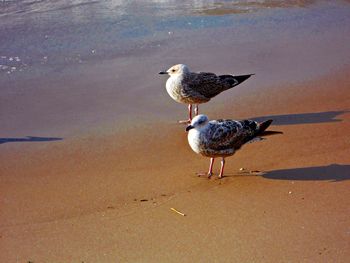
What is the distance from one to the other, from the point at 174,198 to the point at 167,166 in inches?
26.5

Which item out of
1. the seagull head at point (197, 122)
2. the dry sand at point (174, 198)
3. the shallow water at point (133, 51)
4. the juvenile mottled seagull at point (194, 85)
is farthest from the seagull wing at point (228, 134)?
the shallow water at point (133, 51)

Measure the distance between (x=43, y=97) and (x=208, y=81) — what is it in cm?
207

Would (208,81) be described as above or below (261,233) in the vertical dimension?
above

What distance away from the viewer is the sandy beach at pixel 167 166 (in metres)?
4.34

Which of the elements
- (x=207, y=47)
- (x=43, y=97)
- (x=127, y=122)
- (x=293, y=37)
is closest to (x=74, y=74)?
(x=43, y=97)

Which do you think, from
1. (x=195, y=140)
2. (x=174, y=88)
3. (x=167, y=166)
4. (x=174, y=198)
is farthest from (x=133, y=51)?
(x=174, y=198)

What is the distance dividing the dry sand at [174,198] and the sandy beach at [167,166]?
0.01 m

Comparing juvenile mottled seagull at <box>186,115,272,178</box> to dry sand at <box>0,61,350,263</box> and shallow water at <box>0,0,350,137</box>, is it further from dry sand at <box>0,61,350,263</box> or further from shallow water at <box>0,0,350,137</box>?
shallow water at <box>0,0,350,137</box>

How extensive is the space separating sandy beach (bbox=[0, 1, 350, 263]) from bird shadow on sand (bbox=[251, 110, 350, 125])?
0.08ft

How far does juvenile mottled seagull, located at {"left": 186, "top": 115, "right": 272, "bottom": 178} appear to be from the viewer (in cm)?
541

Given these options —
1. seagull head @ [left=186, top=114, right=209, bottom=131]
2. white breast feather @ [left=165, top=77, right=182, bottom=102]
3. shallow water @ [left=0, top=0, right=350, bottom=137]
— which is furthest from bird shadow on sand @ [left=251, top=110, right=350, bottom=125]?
seagull head @ [left=186, top=114, right=209, bottom=131]

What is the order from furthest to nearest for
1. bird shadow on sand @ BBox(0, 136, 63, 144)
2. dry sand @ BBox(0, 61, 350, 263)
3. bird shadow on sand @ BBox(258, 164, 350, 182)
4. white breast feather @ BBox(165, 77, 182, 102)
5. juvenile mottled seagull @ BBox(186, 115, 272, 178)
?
white breast feather @ BBox(165, 77, 182, 102), bird shadow on sand @ BBox(0, 136, 63, 144), juvenile mottled seagull @ BBox(186, 115, 272, 178), bird shadow on sand @ BBox(258, 164, 350, 182), dry sand @ BBox(0, 61, 350, 263)

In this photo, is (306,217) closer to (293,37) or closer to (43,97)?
(43,97)

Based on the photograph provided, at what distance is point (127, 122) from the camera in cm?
646
